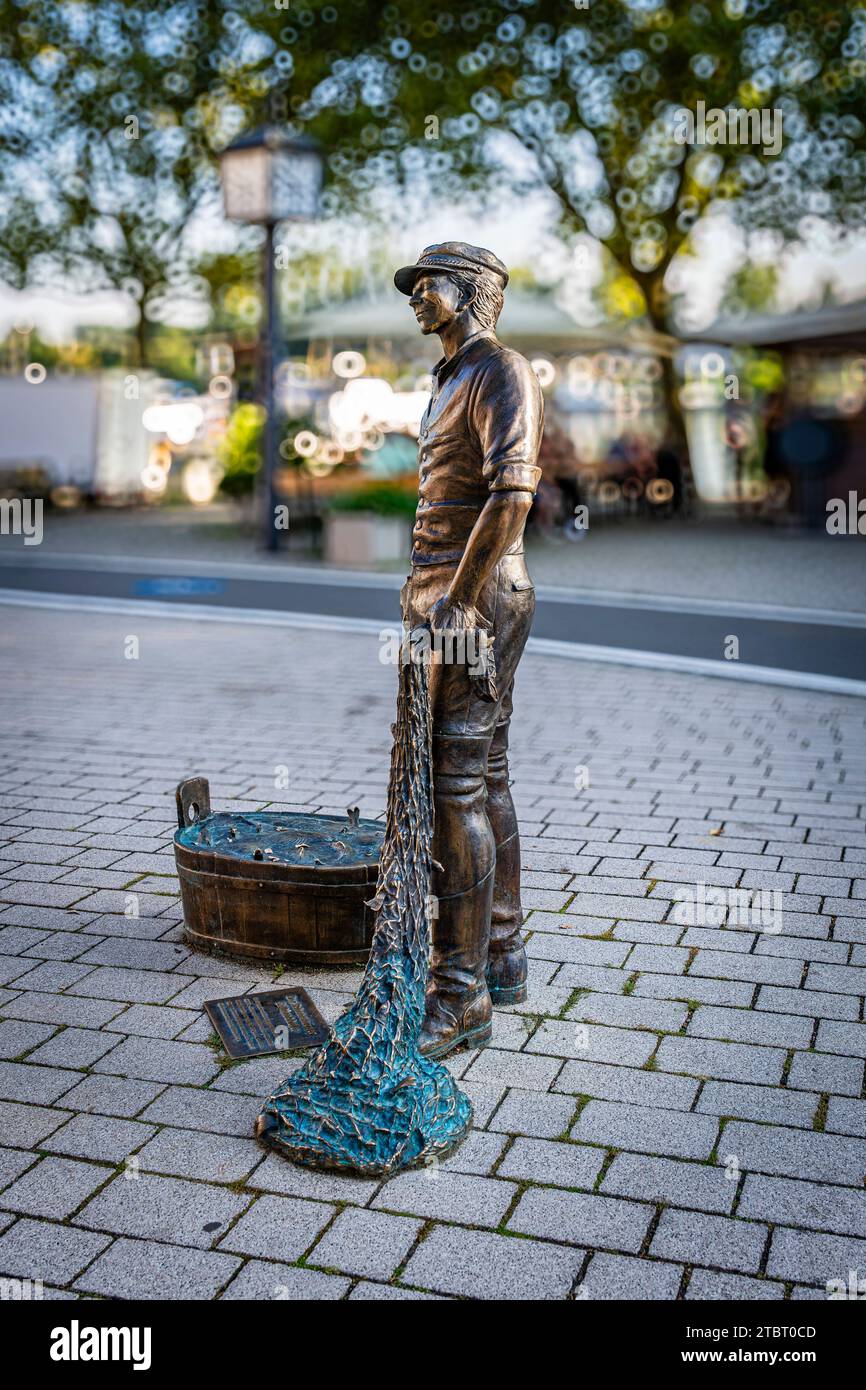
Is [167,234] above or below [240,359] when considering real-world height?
above

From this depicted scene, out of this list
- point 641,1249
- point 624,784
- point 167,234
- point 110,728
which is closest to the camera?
point 641,1249

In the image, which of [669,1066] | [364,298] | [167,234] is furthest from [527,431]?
[167,234]

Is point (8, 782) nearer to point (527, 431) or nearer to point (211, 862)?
point (211, 862)

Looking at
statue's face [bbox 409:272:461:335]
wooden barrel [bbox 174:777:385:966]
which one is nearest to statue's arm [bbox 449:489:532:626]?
statue's face [bbox 409:272:461:335]

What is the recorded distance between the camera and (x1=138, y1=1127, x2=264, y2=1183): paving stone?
355cm

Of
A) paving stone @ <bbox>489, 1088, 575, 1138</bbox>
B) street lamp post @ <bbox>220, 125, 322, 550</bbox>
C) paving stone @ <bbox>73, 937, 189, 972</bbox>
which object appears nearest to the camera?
paving stone @ <bbox>489, 1088, 575, 1138</bbox>

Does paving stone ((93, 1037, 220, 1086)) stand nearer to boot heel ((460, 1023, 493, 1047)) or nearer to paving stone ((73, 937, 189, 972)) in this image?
paving stone ((73, 937, 189, 972))

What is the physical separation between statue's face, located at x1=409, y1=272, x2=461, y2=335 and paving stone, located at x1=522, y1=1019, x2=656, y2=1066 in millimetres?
2155

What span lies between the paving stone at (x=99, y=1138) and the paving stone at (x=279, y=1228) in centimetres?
46

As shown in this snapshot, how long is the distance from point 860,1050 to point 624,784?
309 centimetres

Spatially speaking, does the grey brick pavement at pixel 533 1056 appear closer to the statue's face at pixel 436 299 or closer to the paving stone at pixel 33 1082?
the paving stone at pixel 33 1082

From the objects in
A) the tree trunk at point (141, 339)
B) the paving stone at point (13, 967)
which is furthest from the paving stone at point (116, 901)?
the tree trunk at point (141, 339)

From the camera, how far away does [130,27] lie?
79.0 ft
